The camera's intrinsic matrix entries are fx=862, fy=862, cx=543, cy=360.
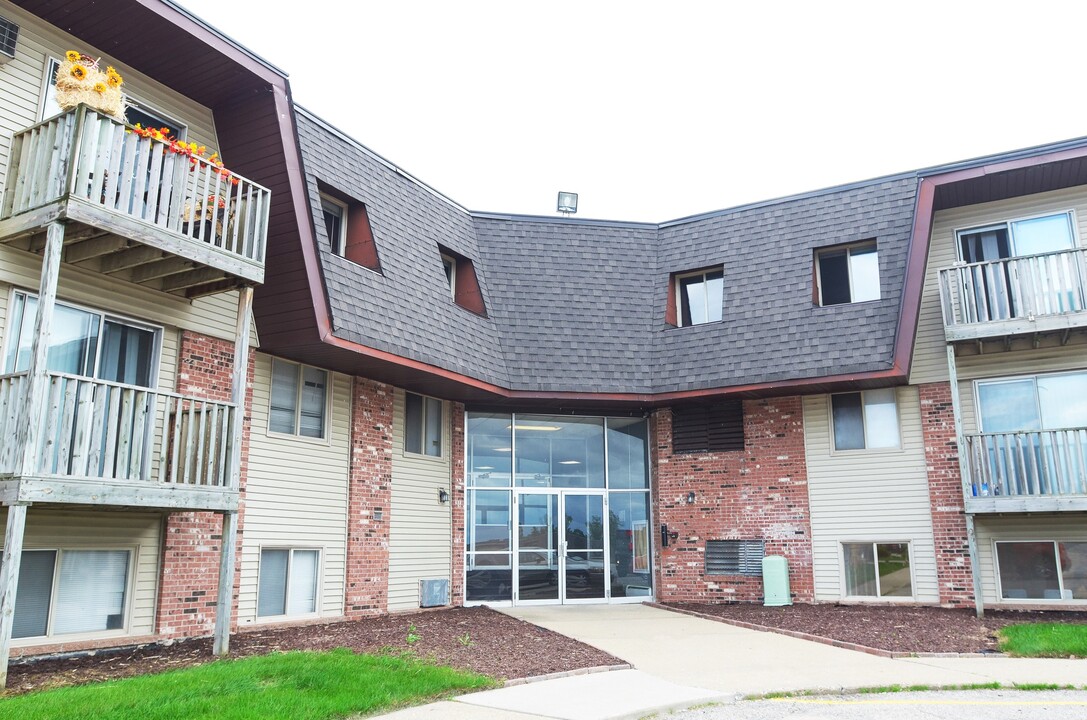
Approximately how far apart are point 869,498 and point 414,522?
25.5 ft

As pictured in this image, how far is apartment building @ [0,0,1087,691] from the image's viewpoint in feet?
29.8

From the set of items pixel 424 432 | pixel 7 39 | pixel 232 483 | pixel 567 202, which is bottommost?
pixel 232 483

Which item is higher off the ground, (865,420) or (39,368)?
(865,420)

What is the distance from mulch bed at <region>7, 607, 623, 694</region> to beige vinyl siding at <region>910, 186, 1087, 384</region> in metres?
8.03

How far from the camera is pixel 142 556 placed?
10.1m

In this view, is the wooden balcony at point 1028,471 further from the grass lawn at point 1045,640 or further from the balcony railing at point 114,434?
the balcony railing at point 114,434

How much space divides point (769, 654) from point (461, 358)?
Answer: 263 inches

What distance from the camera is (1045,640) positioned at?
10.2 m

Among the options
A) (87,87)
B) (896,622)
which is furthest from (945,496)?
(87,87)

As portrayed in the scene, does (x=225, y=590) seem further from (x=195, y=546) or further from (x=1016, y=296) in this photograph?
(x=1016, y=296)

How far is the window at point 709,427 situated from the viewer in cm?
1600

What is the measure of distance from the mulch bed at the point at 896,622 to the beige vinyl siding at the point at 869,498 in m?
0.72

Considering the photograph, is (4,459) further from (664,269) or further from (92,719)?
(664,269)

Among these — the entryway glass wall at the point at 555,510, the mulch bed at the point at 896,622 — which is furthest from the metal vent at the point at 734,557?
the entryway glass wall at the point at 555,510
